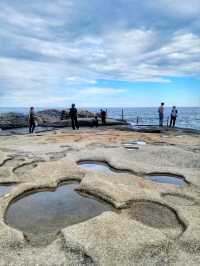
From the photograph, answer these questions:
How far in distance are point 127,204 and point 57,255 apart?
2428mm

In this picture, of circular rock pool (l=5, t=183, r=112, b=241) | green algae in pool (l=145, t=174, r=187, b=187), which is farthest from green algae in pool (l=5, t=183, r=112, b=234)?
green algae in pool (l=145, t=174, r=187, b=187)

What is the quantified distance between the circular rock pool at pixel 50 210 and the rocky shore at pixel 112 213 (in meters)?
0.06

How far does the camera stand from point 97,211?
586 cm

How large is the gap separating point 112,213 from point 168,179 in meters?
3.70

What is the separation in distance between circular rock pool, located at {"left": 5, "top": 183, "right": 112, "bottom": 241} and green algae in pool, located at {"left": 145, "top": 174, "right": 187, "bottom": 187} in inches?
107

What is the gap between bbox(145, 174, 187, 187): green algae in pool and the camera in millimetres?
8086

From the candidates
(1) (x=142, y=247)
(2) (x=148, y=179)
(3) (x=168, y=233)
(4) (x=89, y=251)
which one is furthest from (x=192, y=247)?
(2) (x=148, y=179)

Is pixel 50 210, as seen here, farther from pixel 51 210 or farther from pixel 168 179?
pixel 168 179

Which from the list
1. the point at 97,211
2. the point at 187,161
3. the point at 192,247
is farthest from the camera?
the point at 187,161

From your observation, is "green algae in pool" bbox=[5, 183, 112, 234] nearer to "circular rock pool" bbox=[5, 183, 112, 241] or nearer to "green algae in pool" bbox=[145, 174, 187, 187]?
"circular rock pool" bbox=[5, 183, 112, 241]

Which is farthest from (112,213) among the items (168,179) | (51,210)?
(168,179)

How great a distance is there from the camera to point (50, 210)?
19.6 feet

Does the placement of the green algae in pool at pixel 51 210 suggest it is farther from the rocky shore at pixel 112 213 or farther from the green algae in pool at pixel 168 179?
the green algae in pool at pixel 168 179

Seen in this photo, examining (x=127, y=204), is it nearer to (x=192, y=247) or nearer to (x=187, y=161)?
(x=192, y=247)
